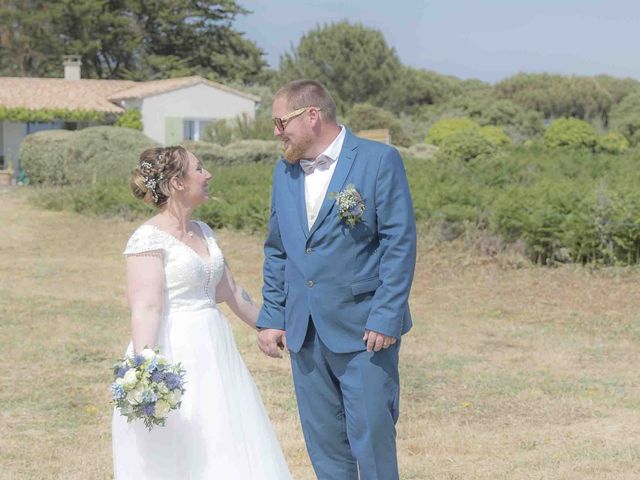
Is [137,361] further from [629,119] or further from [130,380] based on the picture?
[629,119]

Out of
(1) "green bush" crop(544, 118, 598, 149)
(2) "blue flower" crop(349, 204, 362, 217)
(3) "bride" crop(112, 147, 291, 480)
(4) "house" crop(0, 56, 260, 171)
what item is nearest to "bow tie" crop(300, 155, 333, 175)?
(2) "blue flower" crop(349, 204, 362, 217)

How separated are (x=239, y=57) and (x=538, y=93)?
753 inches

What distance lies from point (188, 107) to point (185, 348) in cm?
4141

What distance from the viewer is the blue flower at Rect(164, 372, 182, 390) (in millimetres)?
4168

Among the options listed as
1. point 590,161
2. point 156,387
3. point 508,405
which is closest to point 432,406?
point 508,405

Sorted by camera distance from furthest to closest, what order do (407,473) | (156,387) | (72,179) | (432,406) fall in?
(72,179)
(432,406)
(407,473)
(156,387)

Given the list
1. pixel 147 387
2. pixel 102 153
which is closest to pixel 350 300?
pixel 147 387

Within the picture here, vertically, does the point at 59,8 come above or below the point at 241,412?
above

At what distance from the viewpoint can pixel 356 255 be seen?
4320mm

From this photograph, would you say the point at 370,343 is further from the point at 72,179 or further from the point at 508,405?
the point at 72,179

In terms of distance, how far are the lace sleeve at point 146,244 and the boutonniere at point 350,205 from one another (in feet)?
2.60

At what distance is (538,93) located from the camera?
6581cm

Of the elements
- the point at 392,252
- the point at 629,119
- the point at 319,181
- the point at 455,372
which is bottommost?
the point at 455,372

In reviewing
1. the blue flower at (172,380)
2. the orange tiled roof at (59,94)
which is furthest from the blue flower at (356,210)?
the orange tiled roof at (59,94)
